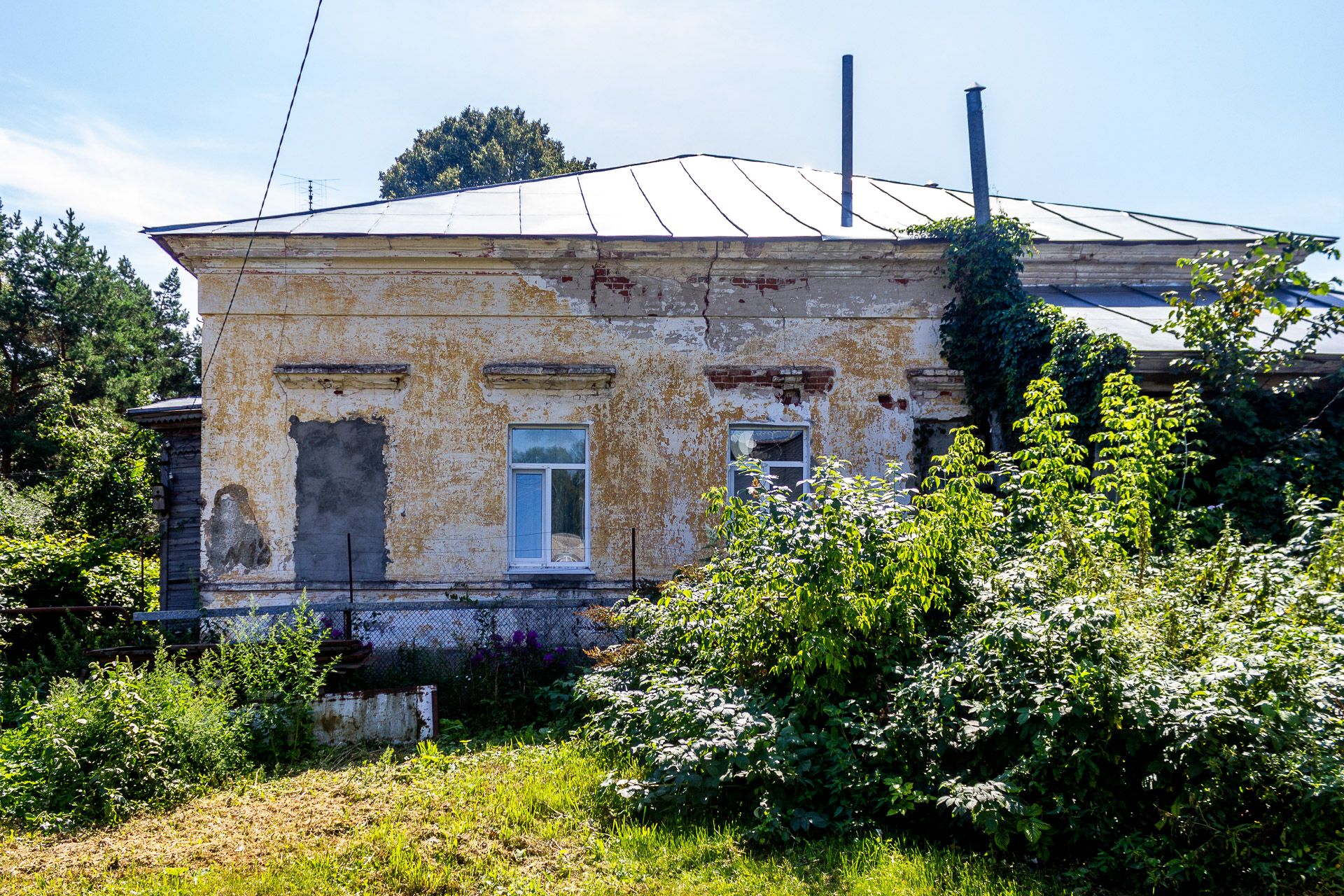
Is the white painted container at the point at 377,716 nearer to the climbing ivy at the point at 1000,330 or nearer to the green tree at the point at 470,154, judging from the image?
the climbing ivy at the point at 1000,330

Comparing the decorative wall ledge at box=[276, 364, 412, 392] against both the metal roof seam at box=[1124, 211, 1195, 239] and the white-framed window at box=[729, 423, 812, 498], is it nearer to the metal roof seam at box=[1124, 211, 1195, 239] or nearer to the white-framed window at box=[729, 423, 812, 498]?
the white-framed window at box=[729, 423, 812, 498]

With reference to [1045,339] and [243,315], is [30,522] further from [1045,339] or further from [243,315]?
[1045,339]

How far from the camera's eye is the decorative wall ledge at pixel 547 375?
8.35 metres

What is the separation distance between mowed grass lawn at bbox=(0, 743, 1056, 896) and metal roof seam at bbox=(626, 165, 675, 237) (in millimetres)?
5724

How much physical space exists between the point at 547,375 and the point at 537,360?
234mm

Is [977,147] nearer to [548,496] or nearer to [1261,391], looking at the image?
[1261,391]

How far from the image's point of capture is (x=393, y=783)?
528 centimetres

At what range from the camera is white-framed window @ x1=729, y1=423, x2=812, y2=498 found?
874cm

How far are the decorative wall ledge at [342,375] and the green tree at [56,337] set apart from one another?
1625cm

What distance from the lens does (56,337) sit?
867 inches

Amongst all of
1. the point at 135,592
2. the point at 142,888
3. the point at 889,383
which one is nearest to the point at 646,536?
the point at 889,383

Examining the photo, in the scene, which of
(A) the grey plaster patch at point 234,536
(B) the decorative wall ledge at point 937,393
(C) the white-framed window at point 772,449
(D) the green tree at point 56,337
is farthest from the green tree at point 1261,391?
(D) the green tree at point 56,337

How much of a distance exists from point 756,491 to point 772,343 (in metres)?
3.58

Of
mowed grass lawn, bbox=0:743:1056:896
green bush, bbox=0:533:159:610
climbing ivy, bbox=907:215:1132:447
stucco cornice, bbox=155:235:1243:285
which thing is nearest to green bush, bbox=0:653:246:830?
mowed grass lawn, bbox=0:743:1056:896
